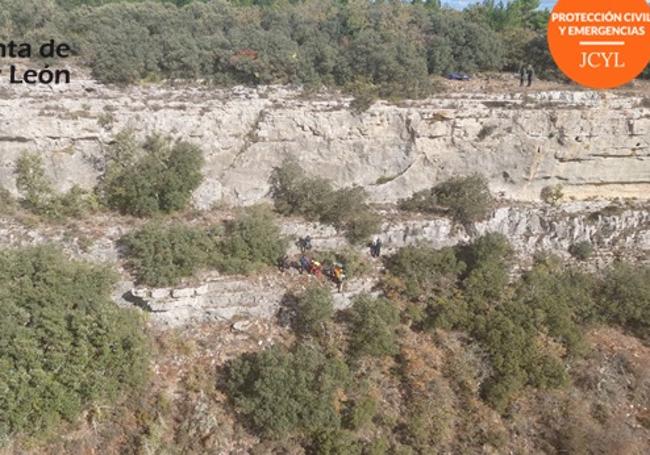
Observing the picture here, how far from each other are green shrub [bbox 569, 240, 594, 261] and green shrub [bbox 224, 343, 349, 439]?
1074cm

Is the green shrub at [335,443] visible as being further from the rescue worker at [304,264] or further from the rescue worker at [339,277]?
the rescue worker at [304,264]

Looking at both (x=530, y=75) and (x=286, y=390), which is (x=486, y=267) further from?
(x=530, y=75)

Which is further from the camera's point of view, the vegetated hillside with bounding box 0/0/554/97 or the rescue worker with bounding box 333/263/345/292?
the vegetated hillside with bounding box 0/0/554/97

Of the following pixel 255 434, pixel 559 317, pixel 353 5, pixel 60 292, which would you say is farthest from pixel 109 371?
pixel 353 5

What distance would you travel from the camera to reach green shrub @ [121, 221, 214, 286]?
51.9ft

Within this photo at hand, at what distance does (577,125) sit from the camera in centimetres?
2031

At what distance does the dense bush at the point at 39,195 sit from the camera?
17.5m

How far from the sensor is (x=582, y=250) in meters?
19.1

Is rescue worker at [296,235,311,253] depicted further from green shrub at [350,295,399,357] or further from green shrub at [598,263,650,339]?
green shrub at [598,263,650,339]

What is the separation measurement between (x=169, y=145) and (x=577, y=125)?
53.5 ft

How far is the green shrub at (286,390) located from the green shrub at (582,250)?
10.7 meters

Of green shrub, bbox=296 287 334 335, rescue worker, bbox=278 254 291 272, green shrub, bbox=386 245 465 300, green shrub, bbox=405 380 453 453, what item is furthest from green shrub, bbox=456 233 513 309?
rescue worker, bbox=278 254 291 272

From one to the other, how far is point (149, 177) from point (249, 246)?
4563 mm

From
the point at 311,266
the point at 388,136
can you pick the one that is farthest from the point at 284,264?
the point at 388,136
